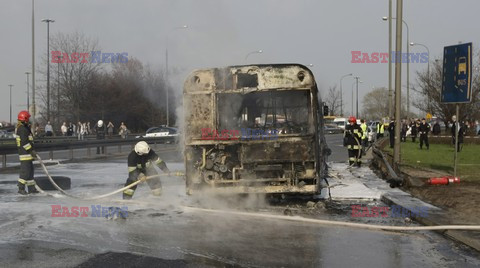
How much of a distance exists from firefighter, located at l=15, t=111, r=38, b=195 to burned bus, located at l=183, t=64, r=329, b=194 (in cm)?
364

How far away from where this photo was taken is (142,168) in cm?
885

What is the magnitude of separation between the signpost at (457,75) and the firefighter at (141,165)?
21.1 ft

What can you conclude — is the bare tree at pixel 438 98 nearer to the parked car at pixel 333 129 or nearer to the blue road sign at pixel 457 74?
the parked car at pixel 333 129

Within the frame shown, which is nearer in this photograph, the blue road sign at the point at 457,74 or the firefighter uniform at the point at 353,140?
the blue road sign at the point at 457,74

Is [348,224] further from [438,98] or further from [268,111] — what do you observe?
[438,98]

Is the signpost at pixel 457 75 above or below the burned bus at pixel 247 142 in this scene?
above

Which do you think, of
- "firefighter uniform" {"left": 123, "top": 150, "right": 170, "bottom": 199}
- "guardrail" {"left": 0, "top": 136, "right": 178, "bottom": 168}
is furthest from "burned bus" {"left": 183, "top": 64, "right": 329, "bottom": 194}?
"guardrail" {"left": 0, "top": 136, "right": 178, "bottom": 168}

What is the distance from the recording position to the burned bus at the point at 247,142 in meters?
8.54

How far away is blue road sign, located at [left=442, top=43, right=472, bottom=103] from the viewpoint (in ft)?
35.3

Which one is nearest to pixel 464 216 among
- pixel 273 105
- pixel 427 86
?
pixel 273 105

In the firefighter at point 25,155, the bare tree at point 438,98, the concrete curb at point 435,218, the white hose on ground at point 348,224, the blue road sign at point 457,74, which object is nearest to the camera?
the concrete curb at point 435,218

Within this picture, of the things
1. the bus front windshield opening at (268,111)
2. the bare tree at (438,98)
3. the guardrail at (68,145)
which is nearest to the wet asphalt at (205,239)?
the bus front windshield opening at (268,111)

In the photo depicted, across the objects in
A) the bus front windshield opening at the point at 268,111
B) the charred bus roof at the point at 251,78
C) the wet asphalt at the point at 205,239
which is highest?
the charred bus roof at the point at 251,78

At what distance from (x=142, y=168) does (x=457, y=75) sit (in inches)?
278
